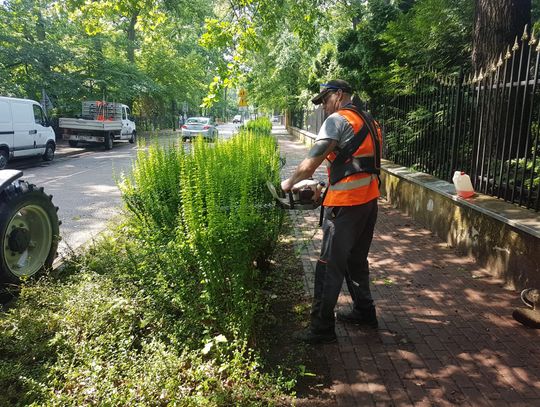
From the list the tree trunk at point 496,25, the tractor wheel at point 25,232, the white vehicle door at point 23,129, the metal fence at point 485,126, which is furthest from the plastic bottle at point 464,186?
the white vehicle door at point 23,129

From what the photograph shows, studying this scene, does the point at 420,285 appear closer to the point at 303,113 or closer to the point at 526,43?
the point at 526,43

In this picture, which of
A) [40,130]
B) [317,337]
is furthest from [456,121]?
[40,130]

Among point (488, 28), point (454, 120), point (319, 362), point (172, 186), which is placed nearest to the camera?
point (319, 362)

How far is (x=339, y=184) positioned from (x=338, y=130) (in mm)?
412

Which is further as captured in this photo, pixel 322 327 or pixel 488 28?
pixel 488 28

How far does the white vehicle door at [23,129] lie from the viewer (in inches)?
569

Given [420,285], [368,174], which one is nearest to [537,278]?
[420,285]

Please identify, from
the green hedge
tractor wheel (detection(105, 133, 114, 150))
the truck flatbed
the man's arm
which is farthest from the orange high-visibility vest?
tractor wheel (detection(105, 133, 114, 150))

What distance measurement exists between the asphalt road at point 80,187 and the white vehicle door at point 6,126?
1083 millimetres

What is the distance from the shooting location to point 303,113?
2989 cm

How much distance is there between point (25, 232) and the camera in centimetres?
453

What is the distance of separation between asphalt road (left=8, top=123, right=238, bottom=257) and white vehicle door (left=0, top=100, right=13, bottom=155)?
3.55 ft

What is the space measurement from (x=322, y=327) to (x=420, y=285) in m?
1.75

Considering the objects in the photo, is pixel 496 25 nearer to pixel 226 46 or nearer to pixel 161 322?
pixel 226 46
